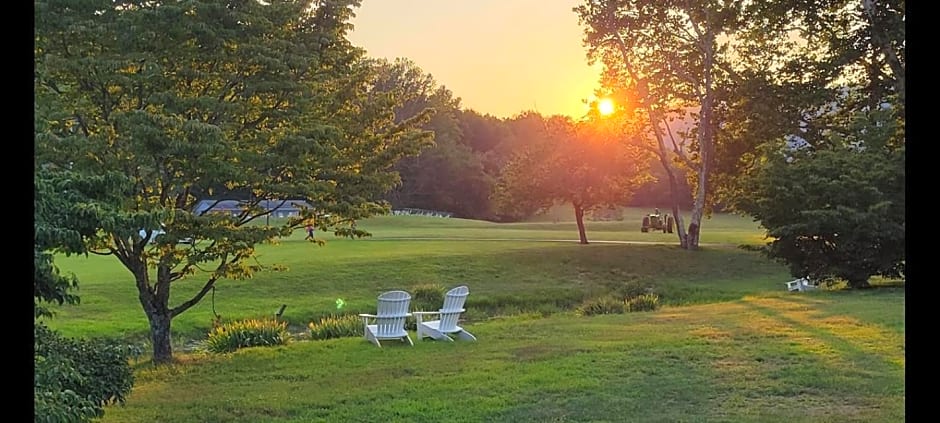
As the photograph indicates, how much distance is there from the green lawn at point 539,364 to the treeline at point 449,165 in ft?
133

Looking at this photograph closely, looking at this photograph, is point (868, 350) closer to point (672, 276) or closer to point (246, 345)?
point (246, 345)

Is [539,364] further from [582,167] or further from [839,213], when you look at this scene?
[582,167]

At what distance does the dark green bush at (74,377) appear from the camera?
3576 mm

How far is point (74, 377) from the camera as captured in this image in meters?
4.07

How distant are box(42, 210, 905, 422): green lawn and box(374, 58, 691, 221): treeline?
40.6 m

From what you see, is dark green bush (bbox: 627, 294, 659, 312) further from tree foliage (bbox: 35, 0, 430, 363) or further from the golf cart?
the golf cart

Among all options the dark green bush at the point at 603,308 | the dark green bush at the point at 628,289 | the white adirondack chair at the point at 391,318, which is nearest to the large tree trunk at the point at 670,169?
the dark green bush at the point at 628,289

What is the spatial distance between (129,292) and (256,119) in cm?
930

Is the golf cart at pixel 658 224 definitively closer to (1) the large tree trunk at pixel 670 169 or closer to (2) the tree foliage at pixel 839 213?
(1) the large tree trunk at pixel 670 169


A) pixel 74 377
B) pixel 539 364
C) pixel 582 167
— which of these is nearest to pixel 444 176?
pixel 582 167

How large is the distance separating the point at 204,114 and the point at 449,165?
2023 inches
